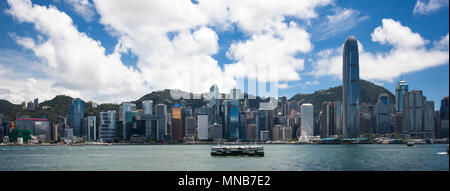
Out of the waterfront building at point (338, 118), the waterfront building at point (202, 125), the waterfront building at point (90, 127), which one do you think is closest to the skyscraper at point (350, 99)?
the waterfront building at point (338, 118)

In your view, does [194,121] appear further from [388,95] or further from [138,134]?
[388,95]


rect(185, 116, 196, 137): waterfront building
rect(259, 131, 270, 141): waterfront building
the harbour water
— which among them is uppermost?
the harbour water

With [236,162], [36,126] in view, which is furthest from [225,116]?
[236,162]

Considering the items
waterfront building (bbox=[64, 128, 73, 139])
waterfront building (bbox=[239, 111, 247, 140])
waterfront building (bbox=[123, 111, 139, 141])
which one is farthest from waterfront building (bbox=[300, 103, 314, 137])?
waterfront building (bbox=[64, 128, 73, 139])

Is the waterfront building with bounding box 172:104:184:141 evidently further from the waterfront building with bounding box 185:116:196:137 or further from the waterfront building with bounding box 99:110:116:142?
the waterfront building with bounding box 99:110:116:142

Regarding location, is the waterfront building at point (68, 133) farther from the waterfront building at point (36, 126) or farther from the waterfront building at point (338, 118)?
the waterfront building at point (338, 118)

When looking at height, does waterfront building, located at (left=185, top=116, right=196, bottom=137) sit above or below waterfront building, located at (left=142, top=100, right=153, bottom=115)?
below
